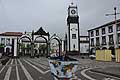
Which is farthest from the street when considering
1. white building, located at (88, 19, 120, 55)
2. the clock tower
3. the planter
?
the clock tower

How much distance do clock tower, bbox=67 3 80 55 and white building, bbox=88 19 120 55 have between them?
810 cm

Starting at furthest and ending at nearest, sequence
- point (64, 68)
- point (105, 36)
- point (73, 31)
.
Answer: point (73, 31) < point (105, 36) < point (64, 68)

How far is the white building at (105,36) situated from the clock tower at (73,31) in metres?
8.10

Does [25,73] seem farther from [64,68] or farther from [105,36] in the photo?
[105,36]

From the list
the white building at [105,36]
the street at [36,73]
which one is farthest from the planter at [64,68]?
the white building at [105,36]

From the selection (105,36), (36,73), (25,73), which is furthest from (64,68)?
(105,36)

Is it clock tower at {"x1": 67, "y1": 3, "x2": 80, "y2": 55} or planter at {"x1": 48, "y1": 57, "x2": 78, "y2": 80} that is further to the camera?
clock tower at {"x1": 67, "y1": 3, "x2": 80, "y2": 55}

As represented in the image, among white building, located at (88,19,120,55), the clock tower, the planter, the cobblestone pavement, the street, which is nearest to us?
the planter

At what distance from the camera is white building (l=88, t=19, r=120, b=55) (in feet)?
257

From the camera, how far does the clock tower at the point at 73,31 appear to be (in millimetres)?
87113

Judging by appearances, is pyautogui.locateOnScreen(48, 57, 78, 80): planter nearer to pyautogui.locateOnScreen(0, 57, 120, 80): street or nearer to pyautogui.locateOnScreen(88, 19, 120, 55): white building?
pyautogui.locateOnScreen(0, 57, 120, 80): street

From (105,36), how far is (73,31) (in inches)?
459

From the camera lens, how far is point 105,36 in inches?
3378

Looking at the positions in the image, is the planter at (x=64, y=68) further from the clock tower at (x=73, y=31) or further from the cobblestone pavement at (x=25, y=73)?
the clock tower at (x=73, y=31)
